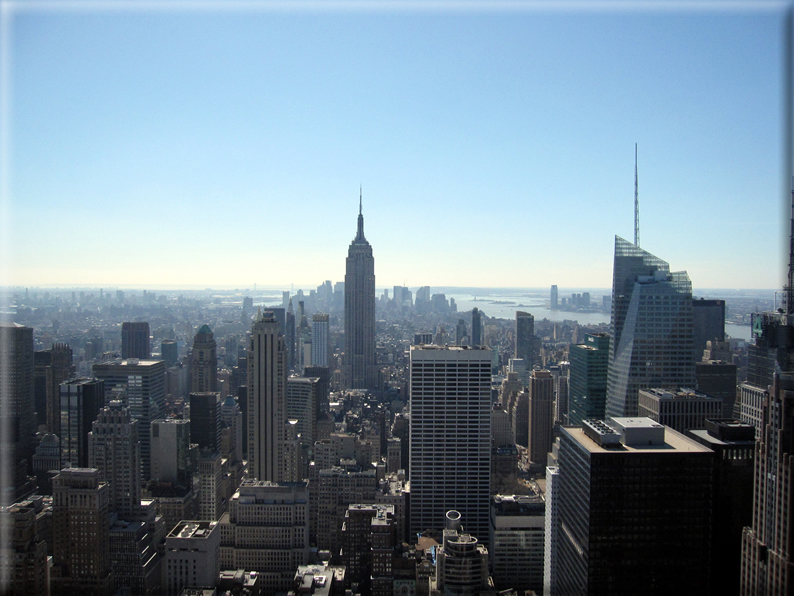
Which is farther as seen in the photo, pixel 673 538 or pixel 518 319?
pixel 518 319

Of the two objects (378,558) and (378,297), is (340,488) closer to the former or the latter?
(378,558)

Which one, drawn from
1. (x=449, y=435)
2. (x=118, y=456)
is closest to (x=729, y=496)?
(x=449, y=435)

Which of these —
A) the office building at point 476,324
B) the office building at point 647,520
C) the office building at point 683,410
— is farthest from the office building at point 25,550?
the office building at point 476,324

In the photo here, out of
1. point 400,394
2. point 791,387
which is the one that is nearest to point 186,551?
point 791,387

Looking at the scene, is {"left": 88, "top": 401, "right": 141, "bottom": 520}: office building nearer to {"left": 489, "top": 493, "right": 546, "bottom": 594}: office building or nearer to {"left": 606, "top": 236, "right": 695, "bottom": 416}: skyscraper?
{"left": 489, "top": 493, "right": 546, "bottom": 594}: office building

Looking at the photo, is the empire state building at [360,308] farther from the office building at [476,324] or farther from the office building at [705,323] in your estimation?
the office building at [705,323]

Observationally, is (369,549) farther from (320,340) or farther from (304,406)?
(320,340)

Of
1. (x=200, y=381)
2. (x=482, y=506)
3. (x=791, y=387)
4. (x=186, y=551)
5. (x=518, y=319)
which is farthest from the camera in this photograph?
(x=518, y=319)

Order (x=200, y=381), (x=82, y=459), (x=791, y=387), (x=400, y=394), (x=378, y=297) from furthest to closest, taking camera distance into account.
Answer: (x=378, y=297) → (x=400, y=394) → (x=200, y=381) → (x=82, y=459) → (x=791, y=387)
